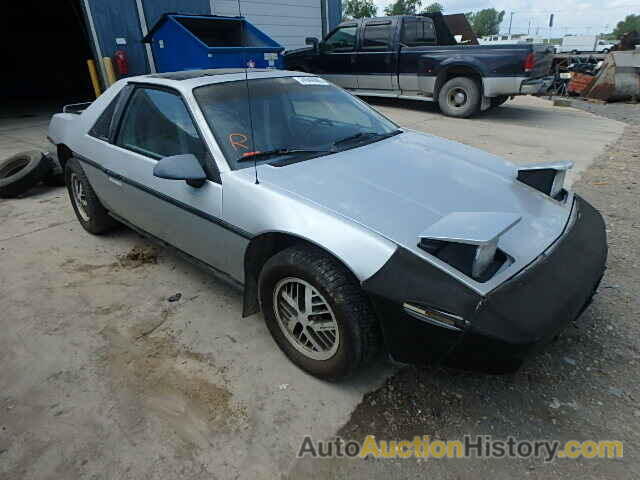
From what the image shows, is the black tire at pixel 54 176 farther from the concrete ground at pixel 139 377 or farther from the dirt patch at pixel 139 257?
the dirt patch at pixel 139 257

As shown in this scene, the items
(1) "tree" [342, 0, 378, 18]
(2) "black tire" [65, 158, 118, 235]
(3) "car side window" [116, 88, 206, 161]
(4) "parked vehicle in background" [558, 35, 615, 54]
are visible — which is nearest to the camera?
(3) "car side window" [116, 88, 206, 161]

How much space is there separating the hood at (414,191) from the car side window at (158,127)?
2.10ft

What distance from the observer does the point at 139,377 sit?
7.25 feet

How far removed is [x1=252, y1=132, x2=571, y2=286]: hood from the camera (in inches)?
73.3

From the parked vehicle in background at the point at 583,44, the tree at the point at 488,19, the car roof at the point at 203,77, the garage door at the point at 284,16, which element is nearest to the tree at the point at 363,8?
the parked vehicle in background at the point at 583,44

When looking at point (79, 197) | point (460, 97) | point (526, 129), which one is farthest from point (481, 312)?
point (460, 97)

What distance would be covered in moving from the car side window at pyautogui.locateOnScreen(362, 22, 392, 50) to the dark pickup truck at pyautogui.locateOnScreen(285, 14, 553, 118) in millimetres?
20

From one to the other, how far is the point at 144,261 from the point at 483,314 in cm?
270

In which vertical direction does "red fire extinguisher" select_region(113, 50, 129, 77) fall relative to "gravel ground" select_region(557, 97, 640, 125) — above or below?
above

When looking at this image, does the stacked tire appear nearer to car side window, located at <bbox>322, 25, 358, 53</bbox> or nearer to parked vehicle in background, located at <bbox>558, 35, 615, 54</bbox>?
car side window, located at <bbox>322, 25, 358, 53</bbox>

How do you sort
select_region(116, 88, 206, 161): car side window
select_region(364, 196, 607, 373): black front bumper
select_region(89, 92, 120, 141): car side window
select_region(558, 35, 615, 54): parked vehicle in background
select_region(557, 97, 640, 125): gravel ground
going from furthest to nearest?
1. select_region(558, 35, 615, 54): parked vehicle in background
2. select_region(557, 97, 640, 125): gravel ground
3. select_region(89, 92, 120, 141): car side window
4. select_region(116, 88, 206, 161): car side window
5. select_region(364, 196, 607, 373): black front bumper

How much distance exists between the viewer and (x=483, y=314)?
1540 millimetres

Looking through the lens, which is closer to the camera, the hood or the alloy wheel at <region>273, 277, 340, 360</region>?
the hood

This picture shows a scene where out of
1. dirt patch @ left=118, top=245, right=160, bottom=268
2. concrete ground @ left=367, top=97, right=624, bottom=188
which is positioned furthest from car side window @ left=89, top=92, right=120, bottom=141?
concrete ground @ left=367, top=97, right=624, bottom=188
